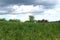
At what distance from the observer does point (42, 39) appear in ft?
59.0

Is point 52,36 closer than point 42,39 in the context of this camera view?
No

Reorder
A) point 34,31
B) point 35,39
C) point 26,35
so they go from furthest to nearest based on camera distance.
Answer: point 34,31 → point 26,35 → point 35,39

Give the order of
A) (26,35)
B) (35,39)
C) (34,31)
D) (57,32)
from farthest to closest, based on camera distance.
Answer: (57,32)
(34,31)
(26,35)
(35,39)

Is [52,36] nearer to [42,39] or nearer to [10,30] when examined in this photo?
[42,39]

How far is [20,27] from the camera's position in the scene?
20.7 meters

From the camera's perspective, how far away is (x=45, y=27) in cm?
Answer: 2228

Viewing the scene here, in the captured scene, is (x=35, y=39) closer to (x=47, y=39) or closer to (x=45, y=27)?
(x=47, y=39)

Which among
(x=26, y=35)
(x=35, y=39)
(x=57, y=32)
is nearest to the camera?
(x=35, y=39)

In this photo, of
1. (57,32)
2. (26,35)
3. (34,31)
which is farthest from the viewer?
(57,32)

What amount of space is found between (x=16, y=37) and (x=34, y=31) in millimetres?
3140

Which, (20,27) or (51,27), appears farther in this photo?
(51,27)

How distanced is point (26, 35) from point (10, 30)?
66.4 inches

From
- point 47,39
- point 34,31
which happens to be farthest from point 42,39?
point 34,31

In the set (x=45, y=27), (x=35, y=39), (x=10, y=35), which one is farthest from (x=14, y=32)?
(x=45, y=27)
